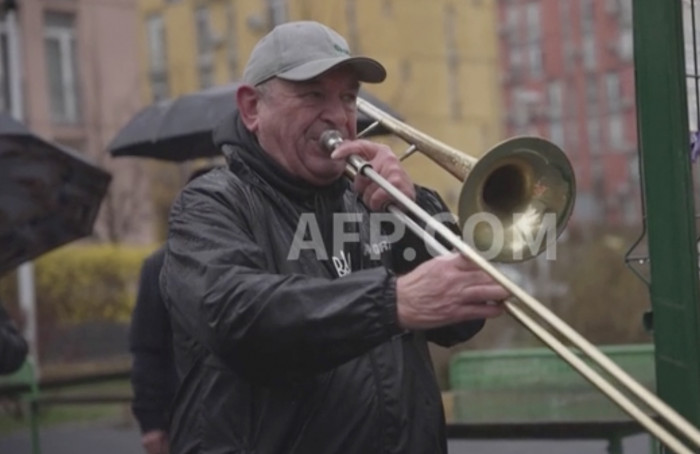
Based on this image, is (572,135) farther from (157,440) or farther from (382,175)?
(382,175)

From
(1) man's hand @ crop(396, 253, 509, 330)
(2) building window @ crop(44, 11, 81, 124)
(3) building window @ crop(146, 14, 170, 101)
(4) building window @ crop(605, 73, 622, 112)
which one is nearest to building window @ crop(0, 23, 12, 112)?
(2) building window @ crop(44, 11, 81, 124)

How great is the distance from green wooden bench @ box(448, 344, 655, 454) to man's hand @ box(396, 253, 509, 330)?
1.00 m

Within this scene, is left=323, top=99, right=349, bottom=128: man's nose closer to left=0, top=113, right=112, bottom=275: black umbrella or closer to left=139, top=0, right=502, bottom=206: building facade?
left=0, top=113, right=112, bottom=275: black umbrella

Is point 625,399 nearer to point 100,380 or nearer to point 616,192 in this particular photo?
point 100,380

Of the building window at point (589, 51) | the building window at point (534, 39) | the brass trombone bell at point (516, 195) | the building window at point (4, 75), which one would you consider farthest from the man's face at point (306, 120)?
the building window at point (534, 39)

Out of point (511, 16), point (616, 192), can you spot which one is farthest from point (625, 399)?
point (511, 16)

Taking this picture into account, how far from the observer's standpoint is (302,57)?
3.09 m

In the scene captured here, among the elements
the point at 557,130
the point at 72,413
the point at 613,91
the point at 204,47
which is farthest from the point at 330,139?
the point at 557,130

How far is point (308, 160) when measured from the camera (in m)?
3.13

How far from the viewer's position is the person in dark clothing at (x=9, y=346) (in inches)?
225

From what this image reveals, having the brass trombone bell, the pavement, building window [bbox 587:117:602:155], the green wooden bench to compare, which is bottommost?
the pavement

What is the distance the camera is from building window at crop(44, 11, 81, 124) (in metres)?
30.8

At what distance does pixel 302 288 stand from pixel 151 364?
231 cm

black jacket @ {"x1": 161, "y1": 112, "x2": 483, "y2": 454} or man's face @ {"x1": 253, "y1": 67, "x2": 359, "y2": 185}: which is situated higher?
man's face @ {"x1": 253, "y1": 67, "x2": 359, "y2": 185}
